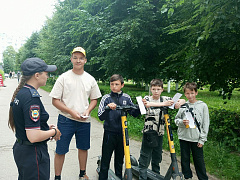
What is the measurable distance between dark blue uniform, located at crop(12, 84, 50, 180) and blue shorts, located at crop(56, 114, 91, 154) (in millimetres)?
964

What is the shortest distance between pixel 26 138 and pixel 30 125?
0.19 m

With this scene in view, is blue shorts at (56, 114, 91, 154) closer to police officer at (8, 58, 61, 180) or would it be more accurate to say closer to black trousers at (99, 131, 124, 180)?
black trousers at (99, 131, 124, 180)

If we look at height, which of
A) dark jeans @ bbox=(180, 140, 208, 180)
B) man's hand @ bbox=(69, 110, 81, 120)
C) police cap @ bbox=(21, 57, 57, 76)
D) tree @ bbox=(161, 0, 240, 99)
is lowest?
dark jeans @ bbox=(180, 140, 208, 180)

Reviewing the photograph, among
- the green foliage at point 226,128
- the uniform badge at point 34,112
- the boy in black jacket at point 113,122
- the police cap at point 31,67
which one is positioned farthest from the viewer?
the green foliage at point 226,128

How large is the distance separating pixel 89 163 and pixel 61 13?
1513 centimetres

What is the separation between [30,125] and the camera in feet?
6.41

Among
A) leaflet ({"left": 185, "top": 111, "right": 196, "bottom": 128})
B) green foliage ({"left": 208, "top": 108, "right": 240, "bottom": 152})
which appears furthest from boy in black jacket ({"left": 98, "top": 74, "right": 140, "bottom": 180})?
green foliage ({"left": 208, "top": 108, "right": 240, "bottom": 152})

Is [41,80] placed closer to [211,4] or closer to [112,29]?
[211,4]

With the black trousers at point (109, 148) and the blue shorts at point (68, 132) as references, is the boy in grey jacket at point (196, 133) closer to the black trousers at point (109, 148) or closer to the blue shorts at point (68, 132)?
the black trousers at point (109, 148)

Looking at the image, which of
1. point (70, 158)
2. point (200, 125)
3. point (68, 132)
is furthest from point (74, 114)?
point (200, 125)

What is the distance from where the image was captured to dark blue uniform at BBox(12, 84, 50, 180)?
196cm

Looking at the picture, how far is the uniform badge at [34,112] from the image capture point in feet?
6.41

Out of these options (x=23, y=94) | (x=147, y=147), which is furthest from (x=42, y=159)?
(x=147, y=147)

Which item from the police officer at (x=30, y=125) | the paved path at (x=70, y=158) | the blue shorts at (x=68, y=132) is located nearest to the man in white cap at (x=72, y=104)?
the blue shorts at (x=68, y=132)
